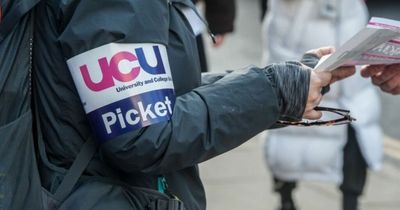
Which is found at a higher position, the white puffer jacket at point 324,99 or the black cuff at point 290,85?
the black cuff at point 290,85

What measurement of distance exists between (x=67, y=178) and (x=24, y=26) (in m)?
0.39

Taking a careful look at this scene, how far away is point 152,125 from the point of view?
189 centimetres

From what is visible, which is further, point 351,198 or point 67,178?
point 351,198

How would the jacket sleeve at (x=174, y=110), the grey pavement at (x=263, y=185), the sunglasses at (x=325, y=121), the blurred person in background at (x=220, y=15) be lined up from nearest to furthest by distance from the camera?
the jacket sleeve at (x=174, y=110), the sunglasses at (x=325, y=121), the blurred person in background at (x=220, y=15), the grey pavement at (x=263, y=185)

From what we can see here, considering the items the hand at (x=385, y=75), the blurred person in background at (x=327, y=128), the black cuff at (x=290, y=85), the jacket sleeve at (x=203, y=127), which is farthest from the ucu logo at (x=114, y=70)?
the blurred person in background at (x=327, y=128)

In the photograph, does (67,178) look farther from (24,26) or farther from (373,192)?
(373,192)

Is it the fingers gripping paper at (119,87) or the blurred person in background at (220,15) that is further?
the blurred person in background at (220,15)

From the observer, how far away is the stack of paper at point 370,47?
80.1 inches

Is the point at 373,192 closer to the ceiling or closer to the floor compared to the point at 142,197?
closer to the floor

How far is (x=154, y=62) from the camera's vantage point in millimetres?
1922

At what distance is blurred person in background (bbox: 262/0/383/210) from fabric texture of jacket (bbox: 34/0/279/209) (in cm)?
204

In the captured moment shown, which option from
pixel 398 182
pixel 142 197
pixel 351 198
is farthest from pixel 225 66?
pixel 142 197

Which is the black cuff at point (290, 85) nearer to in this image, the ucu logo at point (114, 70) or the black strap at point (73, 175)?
the ucu logo at point (114, 70)

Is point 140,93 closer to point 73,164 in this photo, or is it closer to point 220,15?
point 73,164
